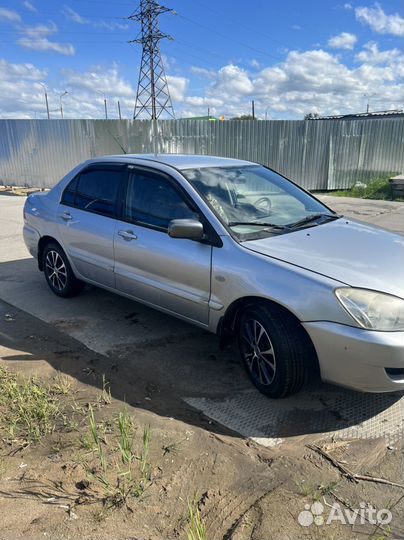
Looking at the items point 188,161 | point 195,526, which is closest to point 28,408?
point 195,526

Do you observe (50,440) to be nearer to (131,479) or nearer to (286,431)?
(131,479)

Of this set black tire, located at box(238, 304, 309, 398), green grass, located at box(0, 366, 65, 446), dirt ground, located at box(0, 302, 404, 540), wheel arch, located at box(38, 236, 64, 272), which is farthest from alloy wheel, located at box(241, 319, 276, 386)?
wheel arch, located at box(38, 236, 64, 272)

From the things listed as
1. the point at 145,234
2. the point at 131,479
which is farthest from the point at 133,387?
the point at 145,234

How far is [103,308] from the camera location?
496 cm

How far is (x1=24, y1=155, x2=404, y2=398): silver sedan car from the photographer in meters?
2.75

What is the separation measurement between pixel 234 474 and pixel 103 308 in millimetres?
2873

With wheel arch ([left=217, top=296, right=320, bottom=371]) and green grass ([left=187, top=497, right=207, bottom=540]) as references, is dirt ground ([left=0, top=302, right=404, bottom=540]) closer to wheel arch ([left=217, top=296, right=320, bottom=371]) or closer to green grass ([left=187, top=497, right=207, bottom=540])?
green grass ([left=187, top=497, right=207, bottom=540])

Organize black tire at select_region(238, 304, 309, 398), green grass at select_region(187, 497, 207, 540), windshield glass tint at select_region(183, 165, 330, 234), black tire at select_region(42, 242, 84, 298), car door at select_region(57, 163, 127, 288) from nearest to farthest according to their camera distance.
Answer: green grass at select_region(187, 497, 207, 540)
black tire at select_region(238, 304, 309, 398)
windshield glass tint at select_region(183, 165, 330, 234)
car door at select_region(57, 163, 127, 288)
black tire at select_region(42, 242, 84, 298)

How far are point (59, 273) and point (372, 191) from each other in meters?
11.9

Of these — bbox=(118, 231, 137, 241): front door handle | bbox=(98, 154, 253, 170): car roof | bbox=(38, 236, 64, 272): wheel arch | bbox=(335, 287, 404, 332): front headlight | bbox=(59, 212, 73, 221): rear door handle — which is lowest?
bbox=(38, 236, 64, 272): wheel arch

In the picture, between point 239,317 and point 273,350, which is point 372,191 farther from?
point 273,350

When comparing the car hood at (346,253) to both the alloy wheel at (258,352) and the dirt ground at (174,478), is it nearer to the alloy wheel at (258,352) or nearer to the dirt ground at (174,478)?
the alloy wheel at (258,352)

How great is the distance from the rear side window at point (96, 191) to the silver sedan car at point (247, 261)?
1 cm

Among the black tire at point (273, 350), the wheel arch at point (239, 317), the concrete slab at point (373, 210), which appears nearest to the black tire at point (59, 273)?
the wheel arch at point (239, 317)
